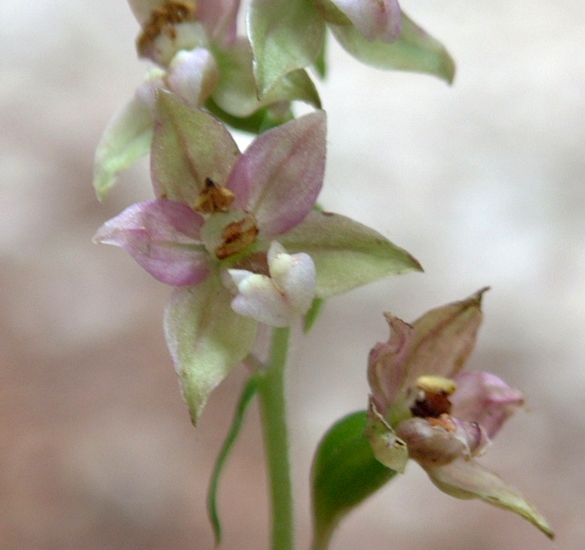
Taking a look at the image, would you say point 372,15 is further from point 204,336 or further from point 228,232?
point 204,336

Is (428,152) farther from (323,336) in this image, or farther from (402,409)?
(402,409)

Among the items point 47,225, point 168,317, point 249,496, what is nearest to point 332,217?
point 168,317

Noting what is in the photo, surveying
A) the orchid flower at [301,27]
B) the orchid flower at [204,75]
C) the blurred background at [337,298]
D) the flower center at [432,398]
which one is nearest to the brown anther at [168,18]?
the orchid flower at [204,75]

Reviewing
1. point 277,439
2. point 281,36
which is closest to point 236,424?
point 277,439

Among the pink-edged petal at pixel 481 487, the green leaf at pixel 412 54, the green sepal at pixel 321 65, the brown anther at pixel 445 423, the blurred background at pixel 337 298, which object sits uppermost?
the green leaf at pixel 412 54

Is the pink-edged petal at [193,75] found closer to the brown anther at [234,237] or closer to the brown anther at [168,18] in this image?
the brown anther at [168,18]
